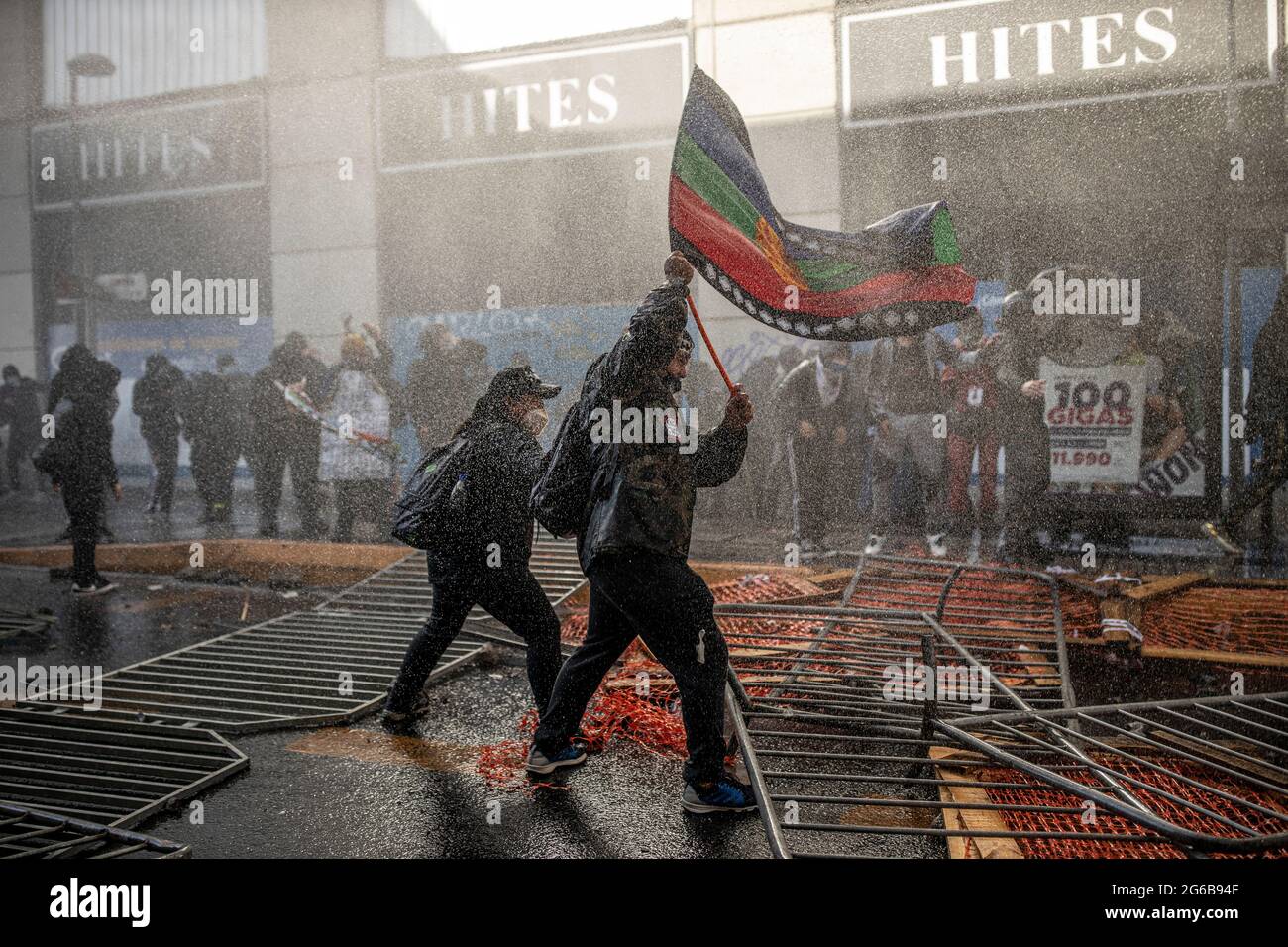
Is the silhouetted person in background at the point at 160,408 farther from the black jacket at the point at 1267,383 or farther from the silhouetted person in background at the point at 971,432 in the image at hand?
the black jacket at the point at 1267,383

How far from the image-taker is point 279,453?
6.65 m

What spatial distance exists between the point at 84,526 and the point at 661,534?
508cm

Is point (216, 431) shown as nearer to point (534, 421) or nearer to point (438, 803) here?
point (534, 421)

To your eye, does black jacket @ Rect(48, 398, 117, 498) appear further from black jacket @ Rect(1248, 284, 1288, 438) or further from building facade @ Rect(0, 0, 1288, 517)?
black jacket @ Rect(1248, 284, 1288, 438)

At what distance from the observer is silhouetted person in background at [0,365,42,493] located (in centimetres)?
625

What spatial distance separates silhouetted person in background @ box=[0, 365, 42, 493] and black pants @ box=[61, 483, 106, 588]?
1.27 feet

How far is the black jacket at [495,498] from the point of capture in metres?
4.12

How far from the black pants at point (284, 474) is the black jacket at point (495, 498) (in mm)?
2806

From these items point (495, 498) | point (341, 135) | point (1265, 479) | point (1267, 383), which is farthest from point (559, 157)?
point (1265, 479)

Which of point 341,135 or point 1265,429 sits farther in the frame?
point 341,135
